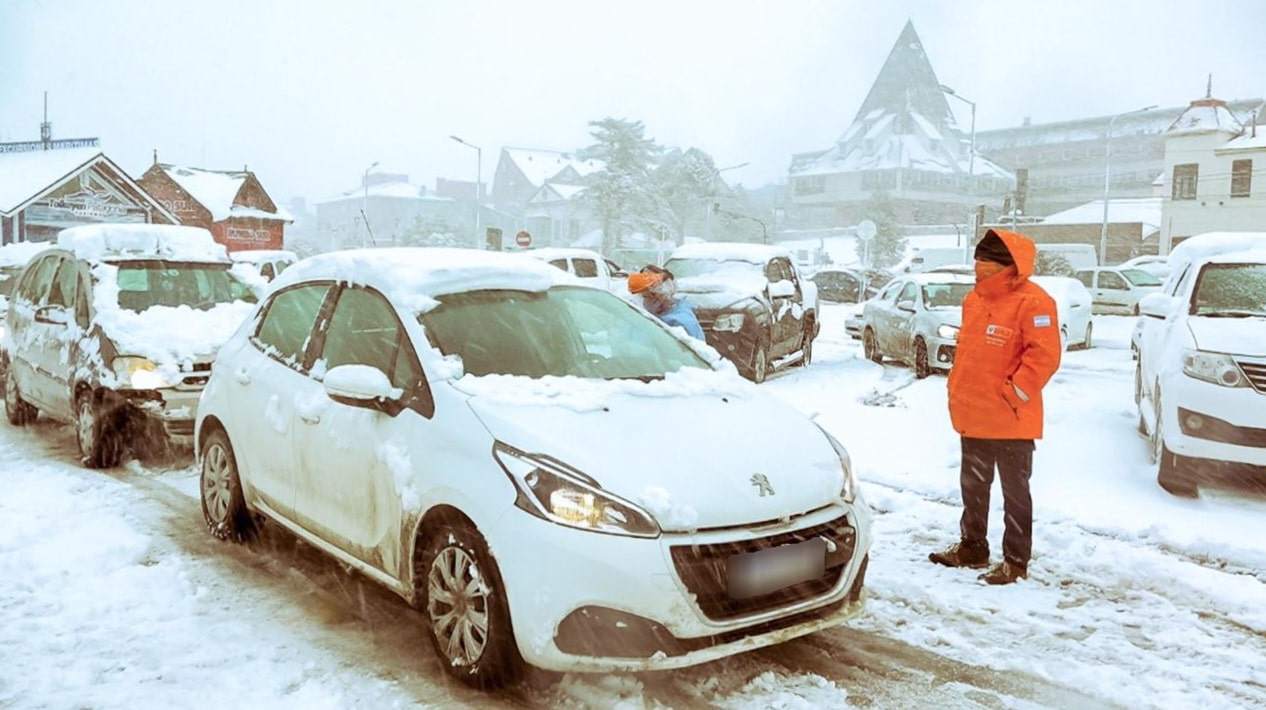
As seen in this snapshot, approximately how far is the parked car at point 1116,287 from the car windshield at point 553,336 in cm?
2594

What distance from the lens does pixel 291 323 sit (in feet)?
17.7

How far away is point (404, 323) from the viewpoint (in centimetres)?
451

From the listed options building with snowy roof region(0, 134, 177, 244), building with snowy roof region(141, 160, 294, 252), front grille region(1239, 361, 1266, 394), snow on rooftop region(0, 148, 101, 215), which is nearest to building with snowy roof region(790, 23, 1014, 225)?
building with snowy roof region(141, 160, 294, 252)

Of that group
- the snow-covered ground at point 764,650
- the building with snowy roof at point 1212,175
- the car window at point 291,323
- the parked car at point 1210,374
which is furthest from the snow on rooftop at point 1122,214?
the car window at point 291,323

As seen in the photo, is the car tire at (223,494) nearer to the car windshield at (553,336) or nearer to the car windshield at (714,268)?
the car windshield at (553,336)

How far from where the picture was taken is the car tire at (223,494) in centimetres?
555

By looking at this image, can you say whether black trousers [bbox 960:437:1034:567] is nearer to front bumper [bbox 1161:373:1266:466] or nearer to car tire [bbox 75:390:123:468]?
front bumper [bbox 1161:373:1266:466]

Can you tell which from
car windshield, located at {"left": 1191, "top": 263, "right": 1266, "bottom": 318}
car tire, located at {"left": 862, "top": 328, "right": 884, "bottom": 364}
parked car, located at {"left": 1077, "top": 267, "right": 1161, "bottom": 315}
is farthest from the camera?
parked car, located at {"left": 1077, "top": 267, "right": 1161, "bottom": 315}

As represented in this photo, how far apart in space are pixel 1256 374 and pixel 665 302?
399 centimetres

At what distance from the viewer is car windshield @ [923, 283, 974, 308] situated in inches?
564

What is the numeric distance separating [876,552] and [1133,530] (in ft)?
5.49

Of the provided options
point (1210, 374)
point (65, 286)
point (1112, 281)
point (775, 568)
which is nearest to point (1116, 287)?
point (1112, 281)

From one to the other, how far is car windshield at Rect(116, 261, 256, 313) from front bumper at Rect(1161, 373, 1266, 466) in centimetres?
770

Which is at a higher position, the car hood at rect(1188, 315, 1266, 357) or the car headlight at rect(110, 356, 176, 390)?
the car hood at rect(1188, 315, 1266, 357)
